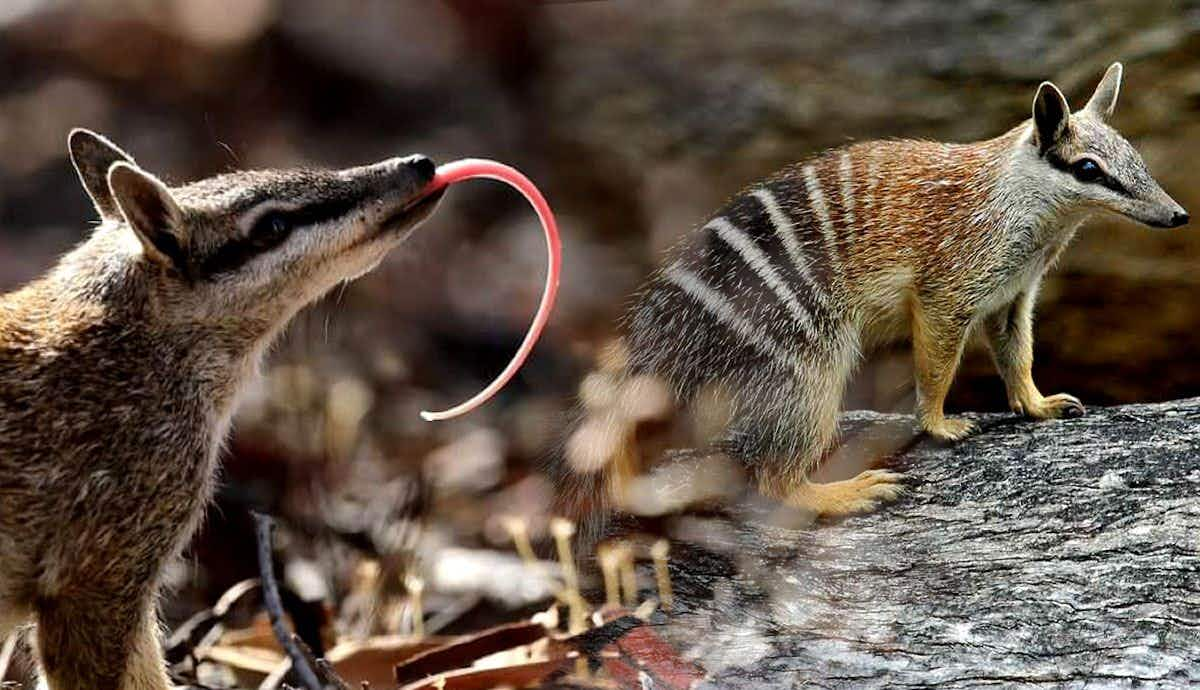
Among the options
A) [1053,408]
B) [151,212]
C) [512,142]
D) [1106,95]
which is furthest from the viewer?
[512,142]

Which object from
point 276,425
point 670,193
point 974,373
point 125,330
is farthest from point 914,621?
point 276,425

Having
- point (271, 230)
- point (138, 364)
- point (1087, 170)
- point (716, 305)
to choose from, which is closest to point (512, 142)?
point (716, 305)

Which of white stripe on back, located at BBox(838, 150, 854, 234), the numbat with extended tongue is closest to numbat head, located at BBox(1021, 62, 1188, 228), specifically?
white stripe on back, located at BBox(838, 150, 854, 234)

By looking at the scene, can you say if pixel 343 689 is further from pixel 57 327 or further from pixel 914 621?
pixel 914 621

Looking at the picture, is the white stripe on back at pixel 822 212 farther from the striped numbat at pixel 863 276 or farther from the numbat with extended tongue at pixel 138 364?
the numbat with extended tongue at pixel 138 364

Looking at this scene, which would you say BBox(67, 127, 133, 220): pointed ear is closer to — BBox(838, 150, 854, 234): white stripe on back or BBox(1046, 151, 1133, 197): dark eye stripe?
BBox(838, 150, 854, 234): white stripe on back

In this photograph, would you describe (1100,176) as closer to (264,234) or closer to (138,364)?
(264,234)

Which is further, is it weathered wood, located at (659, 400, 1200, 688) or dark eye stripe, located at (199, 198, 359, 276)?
dark eye stripe, located at (199, 198, 359, 276)
